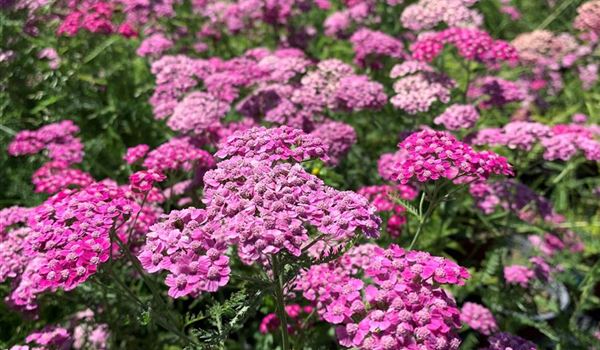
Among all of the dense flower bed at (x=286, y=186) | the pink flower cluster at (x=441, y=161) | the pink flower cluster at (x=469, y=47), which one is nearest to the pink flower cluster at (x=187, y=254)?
the dense flower bed at (x=286, y=186)

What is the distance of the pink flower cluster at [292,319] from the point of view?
314 cm

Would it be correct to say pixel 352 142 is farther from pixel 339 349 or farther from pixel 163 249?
pixel 163 249

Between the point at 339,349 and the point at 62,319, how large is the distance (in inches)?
73.7

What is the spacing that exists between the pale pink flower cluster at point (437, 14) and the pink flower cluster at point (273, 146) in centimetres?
276

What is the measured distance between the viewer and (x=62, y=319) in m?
3.46

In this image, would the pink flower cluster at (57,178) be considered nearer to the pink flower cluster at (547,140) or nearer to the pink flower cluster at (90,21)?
the pink flower cluster at (90,21)

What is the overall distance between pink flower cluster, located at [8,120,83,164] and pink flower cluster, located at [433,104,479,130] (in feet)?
8.97

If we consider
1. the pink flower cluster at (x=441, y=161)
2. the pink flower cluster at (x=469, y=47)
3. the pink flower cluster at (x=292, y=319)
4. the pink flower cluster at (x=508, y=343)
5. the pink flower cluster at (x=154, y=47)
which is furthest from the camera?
the pink flower cluster at (x=154, y=47)

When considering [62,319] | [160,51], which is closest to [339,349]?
[62,319]

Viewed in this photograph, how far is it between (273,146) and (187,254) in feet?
2.36

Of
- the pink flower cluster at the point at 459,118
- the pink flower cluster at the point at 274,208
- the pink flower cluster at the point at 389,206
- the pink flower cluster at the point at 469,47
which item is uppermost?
the pink flower cluster at the point at 274,208

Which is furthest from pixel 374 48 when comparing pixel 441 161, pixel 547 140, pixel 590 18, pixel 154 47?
pixel 441 161

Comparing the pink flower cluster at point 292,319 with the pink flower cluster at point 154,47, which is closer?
the pink flower cluster at point 292,319

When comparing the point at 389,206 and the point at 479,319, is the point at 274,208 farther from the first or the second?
the point at 479,319
